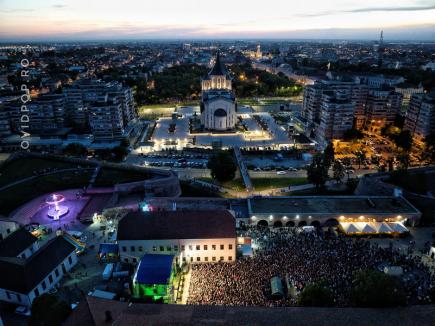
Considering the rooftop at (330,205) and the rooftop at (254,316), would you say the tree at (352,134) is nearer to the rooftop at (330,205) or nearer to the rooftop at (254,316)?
the rooftop at (330,205)

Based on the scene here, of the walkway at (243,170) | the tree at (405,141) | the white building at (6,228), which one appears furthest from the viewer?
the tree at (405,141)

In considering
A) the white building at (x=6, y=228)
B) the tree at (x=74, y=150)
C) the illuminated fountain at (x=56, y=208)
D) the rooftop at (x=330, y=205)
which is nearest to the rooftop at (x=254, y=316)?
the rooftop at (x=330, y=205)

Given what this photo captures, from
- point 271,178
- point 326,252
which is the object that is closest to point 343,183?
point 271,178

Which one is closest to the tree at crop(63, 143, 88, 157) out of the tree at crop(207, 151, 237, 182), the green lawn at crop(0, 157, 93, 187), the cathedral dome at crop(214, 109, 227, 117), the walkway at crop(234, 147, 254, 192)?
the green lawn at crop(0, 157, 93, 187)

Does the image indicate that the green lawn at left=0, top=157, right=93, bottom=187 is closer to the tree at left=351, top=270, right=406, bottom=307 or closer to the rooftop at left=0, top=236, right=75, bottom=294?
the rooftop at left=0, top=236, right=75, bottom=294

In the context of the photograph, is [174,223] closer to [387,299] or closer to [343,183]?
[387,299]

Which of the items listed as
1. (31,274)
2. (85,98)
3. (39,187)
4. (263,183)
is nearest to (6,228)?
(39,187)
